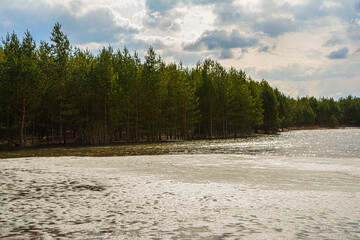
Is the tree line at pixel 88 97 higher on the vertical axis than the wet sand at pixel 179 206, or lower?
higher

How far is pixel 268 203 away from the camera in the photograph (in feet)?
29.3

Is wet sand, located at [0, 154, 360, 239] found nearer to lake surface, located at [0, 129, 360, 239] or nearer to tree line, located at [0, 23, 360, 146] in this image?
lake surface, located at [0, 129, 360, 239]

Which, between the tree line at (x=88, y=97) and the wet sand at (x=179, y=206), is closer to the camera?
the wet sand at (x=179, y=206)

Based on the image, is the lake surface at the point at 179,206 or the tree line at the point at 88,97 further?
the tree line at the point at 88,97

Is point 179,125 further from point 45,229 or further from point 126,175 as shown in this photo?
point 45,229

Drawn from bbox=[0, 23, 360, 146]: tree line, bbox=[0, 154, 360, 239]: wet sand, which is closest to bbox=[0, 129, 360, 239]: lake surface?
bbox=[0, 154, 360, 239]: wet sand

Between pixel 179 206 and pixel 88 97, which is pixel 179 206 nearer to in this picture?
pixel 179 206

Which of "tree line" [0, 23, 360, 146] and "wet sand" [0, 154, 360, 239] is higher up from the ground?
"tree line" [0, 23, 360, 146]

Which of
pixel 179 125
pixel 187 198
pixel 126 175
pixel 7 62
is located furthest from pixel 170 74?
pixel 187 198

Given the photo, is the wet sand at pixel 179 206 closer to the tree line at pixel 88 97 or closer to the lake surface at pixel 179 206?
the lake surface at pixel 179 206

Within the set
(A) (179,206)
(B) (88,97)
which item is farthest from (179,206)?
(B) (88,97)

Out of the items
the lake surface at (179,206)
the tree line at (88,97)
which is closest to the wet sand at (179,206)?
the lake surface at (179,206)

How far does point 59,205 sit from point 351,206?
8.83 m

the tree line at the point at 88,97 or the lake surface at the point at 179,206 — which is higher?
the tree line at the point at 88,97
